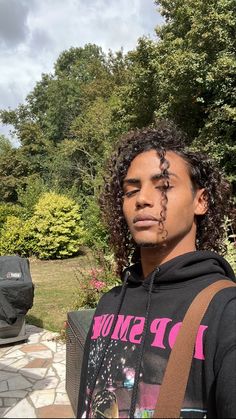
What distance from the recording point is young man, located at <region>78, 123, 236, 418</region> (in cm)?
86

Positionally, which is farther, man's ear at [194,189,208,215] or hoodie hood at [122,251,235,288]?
man's ear at [194,189,208,215]

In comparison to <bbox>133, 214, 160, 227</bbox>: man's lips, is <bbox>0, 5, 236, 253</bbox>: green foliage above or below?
above

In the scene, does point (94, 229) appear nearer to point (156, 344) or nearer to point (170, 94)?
point (170, 94)

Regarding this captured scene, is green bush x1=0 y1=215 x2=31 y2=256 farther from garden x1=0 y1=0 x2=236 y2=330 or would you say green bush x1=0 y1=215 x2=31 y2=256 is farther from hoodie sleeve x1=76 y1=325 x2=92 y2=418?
hoodie sleeve x1=76 y1=325 x2=92 y2=418

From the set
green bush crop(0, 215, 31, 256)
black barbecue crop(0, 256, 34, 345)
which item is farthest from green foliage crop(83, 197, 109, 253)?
black barbecue crop(0, 256, 34, 345)

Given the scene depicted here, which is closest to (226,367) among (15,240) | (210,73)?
(210,73)

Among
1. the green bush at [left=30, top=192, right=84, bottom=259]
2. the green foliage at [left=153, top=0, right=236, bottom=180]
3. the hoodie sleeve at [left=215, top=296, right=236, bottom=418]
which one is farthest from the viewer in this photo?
the green bush at [left=30, top=192, right=84, bottom=259]

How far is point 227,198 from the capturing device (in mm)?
1396

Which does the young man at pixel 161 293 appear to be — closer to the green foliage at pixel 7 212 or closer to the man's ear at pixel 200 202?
the man's ear at pixel 200 202

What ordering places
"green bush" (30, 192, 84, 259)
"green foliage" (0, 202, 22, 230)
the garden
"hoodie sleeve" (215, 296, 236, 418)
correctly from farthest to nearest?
"green foliage" (0, 202, 22, 230)
"green bush" (30, 192, 84, 259)
the garden
"hoodie sleeve" (215, 296, 236, 418)

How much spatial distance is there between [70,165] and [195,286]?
90.7 ft

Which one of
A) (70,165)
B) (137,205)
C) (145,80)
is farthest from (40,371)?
(70,165)

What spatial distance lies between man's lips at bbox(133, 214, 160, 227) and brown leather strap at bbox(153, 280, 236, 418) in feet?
0.76

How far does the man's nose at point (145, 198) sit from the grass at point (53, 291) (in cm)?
548
